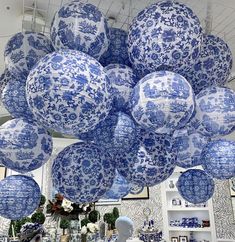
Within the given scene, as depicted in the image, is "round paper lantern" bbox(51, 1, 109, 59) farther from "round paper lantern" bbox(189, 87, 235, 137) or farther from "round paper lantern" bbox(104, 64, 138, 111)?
"round paper lantern" bbox(189, 87, 235, 137)

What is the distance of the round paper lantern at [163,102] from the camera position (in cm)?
79

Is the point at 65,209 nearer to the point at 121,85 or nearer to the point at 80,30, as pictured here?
the point at 121,85


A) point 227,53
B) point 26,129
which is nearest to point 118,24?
point 227,53

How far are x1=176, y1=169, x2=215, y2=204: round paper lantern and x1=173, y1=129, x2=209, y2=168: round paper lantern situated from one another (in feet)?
0.17

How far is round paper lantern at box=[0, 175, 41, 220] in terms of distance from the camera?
928mm

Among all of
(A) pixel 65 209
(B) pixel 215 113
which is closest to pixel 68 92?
(B) pixel 215 113

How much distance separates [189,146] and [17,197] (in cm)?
67

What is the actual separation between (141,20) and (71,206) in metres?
1.60

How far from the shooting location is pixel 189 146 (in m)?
1.14

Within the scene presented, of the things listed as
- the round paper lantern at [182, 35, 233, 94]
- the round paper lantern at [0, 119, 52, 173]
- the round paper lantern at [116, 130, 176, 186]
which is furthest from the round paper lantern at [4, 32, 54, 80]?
the round paper lantern at [182, 35, 233, 94]

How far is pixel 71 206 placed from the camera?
6.97 ft

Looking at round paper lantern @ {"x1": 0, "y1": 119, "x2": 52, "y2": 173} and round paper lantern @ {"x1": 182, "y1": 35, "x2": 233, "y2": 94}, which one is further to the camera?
round paper lantern @ {"x1": 182, "y1": 35, "x2": 233, "y2": 94}

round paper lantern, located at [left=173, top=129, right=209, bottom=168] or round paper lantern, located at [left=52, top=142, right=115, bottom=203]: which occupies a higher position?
round paper lantern, located at [left=173, top=129, right=209, bottom=168]

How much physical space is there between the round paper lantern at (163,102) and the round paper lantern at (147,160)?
0.10 metres
